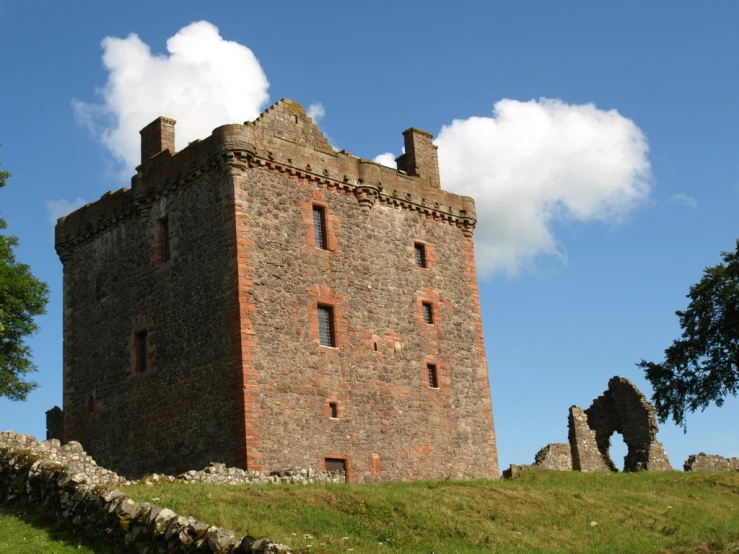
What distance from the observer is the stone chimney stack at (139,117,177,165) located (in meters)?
31.5

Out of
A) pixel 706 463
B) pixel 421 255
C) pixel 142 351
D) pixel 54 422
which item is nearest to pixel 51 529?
pixel 142 351

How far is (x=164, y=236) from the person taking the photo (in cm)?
3050

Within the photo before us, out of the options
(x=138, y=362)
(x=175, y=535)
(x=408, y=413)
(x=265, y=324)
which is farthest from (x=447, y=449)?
(x=175, y=535)

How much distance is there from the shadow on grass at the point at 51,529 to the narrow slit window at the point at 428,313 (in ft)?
50.6

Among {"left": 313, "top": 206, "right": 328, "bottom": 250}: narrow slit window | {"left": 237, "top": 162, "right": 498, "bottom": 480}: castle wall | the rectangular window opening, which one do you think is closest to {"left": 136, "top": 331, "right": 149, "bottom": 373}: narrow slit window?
{"left": 237, "top": 162, "right": 498, "bottom": 480}: castle wall

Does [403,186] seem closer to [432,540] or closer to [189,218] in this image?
[189,218]

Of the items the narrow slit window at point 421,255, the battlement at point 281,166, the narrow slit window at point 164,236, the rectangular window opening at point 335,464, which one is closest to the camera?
the rectangular window opening at point 335,464

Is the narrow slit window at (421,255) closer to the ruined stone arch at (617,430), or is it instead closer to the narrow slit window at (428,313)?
the narrow slit window at (428,313)

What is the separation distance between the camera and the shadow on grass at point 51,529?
17.5 m

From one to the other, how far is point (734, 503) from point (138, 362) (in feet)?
57.5

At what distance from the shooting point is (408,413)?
101 ft

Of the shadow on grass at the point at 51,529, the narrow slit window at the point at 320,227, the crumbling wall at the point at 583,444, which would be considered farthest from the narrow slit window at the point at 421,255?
the shadow on grass at the point at 51,529

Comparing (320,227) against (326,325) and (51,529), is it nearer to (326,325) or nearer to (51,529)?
(326,325)

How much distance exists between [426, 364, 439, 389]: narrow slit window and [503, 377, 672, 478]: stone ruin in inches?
224
